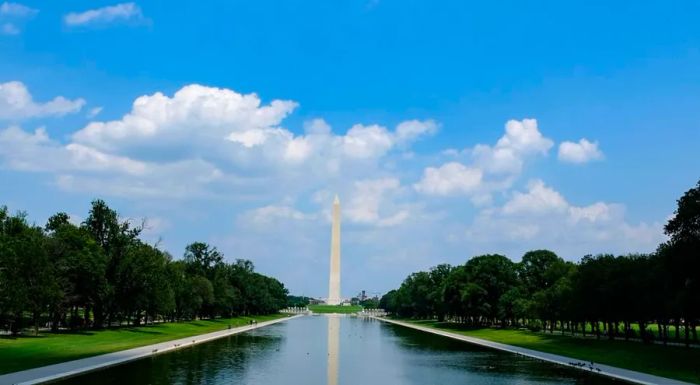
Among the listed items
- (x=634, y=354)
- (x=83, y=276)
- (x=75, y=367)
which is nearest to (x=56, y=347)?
(x=75, y=367)

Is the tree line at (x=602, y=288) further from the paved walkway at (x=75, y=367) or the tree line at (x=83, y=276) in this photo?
the tree line at (x=83, y=276)

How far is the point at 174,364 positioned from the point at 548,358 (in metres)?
27.8

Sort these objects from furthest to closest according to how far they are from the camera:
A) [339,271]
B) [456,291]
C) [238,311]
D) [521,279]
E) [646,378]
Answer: [339,271], [238,311], [456,291], [521,279], [646,378]

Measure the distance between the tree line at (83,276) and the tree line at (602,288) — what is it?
46.7 metres

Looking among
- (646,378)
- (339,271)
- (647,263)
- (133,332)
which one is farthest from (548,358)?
(339,271)

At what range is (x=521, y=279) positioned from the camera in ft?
348

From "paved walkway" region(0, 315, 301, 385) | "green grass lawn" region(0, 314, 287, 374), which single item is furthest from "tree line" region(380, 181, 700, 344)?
"green grass lawn" region(0, 314, 287, 374)

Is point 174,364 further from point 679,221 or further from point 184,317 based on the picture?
point 184,317

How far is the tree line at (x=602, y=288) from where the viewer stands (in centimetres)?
4784

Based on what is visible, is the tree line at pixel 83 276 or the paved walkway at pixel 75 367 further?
the tree line at pixel 83 276

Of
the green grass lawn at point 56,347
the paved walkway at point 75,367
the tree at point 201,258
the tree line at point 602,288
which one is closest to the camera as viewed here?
the paved walkway at point 75,367

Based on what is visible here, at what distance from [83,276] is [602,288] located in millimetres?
55110

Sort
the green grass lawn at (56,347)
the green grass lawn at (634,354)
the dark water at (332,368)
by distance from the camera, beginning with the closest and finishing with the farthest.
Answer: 1. the dark water at (332,368)
2. the green grass lawn at (56,347)
3. the green grass lawn at (634,354)

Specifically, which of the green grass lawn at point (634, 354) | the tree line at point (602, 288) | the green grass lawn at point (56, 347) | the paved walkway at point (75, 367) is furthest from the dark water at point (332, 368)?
the tree line at point (602, 288)
